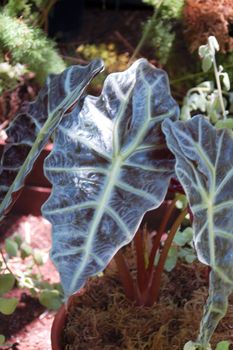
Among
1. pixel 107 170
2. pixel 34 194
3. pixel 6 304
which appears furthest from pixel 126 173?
pixel 34 194

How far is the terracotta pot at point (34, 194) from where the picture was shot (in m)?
2.15

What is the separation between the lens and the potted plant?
1.09 metres

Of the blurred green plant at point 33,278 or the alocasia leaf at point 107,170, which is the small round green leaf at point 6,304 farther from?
the alocasia leaf at point 107,170

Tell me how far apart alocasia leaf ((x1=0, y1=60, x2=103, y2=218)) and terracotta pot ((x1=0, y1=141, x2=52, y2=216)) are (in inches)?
27.1

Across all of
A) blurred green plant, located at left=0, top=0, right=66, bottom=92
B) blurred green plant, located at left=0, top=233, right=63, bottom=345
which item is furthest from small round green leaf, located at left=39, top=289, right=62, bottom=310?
blurred green plant, located at left=0, top=0, right=66, bottom=92

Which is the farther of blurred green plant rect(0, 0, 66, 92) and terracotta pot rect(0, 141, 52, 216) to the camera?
terracotta pot rect(0, 141, 52, 216)

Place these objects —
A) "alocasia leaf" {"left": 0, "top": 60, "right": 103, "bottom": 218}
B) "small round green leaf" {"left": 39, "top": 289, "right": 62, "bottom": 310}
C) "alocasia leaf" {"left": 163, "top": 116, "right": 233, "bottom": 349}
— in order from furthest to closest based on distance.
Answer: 1. "small round green leaf" {"left": 39, "top": 289, "right": 62, "bottom": 310}
2. "alocasia leaf" {"left": 0, "top": 60, "right": 103, "bottom": 218}
3. "alocasia leaf" {"left": 163, "top": 116, "right": 233, "bottom": 349}

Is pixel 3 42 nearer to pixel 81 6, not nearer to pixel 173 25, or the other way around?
pixel 173 25

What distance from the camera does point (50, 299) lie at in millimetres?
1659

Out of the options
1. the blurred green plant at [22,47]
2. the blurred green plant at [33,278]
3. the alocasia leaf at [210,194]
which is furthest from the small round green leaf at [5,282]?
the blurred green plant at [22,47]

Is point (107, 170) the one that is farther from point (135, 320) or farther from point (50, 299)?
point (50, 299)

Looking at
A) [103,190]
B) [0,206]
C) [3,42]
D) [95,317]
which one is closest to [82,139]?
[103,190]

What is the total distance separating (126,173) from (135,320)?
0.39m

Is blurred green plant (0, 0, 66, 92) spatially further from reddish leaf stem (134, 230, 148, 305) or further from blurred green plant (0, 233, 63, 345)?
reddish leaf stem (134, 230, 148, 305)
